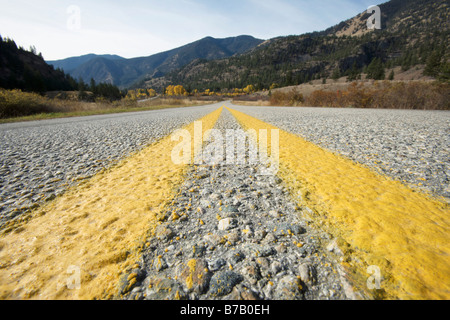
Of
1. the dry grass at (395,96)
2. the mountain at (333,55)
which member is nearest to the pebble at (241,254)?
the dry grass at (395,96)

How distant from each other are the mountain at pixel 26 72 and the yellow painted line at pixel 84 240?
8497cm

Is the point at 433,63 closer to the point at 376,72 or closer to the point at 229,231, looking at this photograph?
the point at 376,72

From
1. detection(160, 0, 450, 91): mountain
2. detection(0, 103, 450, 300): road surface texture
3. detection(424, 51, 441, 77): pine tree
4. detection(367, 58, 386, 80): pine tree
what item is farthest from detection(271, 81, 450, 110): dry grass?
detection(160, 0, 450, 91): mountain

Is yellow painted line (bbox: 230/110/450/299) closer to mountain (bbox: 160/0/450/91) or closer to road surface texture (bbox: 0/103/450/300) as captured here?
road surface texture (bbox: 0/103/450/300)

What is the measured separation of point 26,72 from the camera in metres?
62.7

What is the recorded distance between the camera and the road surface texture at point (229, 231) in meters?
0.90

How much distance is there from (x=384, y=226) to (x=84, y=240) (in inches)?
77.4

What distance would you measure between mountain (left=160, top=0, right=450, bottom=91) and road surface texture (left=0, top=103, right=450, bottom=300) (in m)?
87.4

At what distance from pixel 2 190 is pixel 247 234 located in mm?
2644

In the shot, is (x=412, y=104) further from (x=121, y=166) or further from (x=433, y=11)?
(x=433, y=11)

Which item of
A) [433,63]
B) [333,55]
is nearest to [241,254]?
[433,63]
